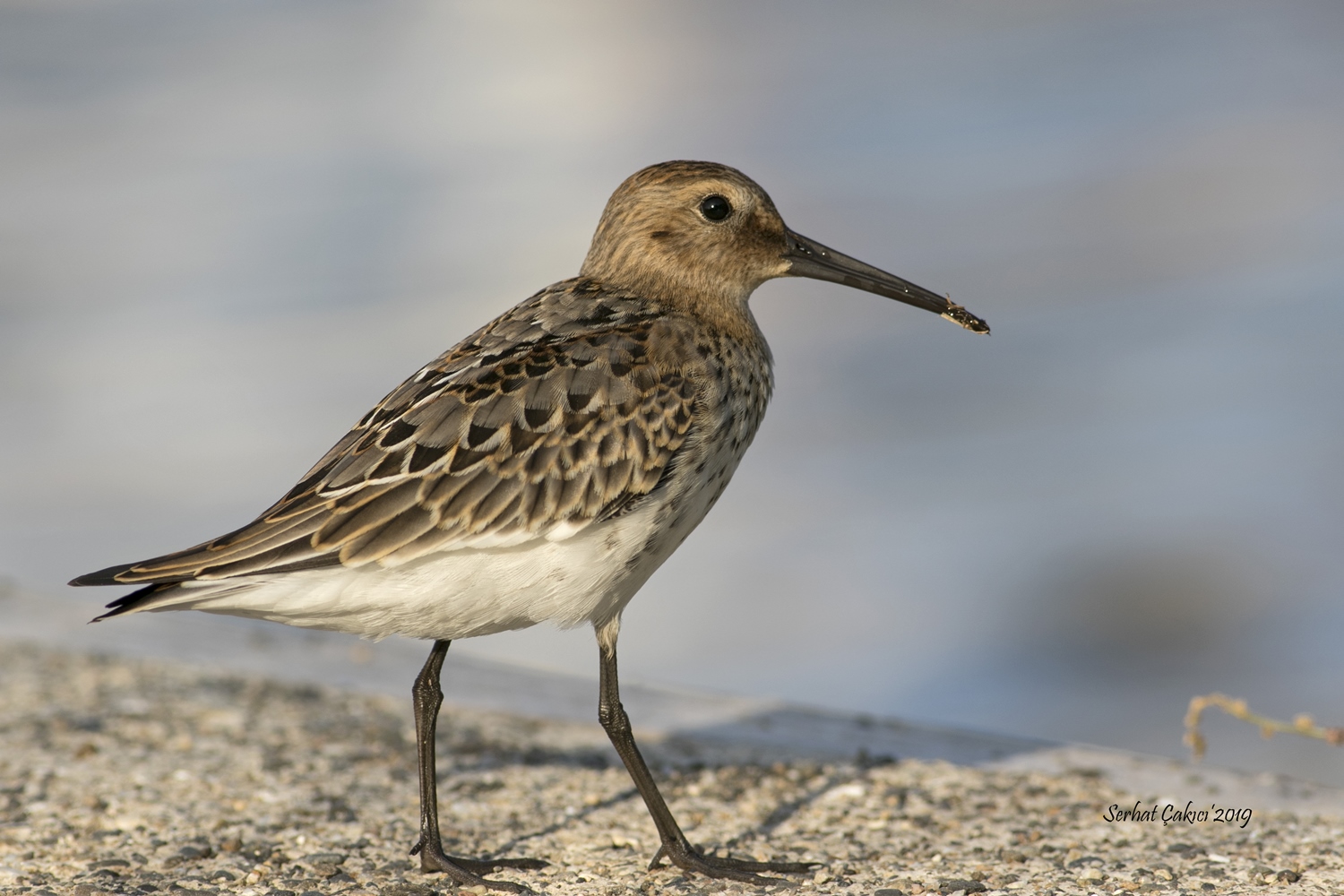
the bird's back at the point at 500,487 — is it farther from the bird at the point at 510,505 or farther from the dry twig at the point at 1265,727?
the dry twig at the point at 1265,727

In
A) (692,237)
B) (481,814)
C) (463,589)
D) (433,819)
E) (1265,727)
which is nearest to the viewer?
(463,589)

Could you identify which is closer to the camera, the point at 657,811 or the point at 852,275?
the point at 657,811

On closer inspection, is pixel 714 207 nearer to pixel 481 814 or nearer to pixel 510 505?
pixel 510 505

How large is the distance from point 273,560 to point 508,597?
741 mm

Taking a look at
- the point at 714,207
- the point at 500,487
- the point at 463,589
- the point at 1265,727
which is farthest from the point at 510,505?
the point at 1265,727

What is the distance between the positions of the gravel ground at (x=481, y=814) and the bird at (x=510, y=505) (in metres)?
0.33

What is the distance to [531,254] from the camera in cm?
1410

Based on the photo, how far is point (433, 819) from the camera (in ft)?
17.3

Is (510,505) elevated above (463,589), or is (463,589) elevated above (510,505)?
(510,505)

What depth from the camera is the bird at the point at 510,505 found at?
477 centimetres

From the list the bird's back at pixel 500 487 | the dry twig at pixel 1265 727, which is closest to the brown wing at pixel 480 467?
the bird's back at pixel 500 487

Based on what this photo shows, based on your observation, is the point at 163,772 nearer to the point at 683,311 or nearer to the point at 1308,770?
the point at 683,311

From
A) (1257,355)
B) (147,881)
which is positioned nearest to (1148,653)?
(1257,355)

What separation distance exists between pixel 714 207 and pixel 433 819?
2470 mm
